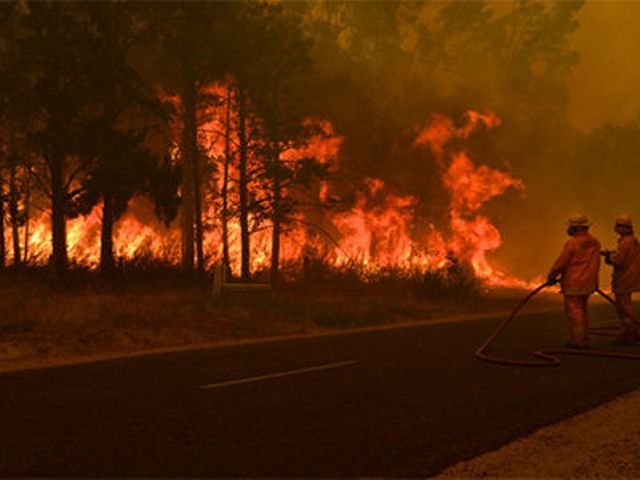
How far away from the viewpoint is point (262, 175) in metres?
27.4

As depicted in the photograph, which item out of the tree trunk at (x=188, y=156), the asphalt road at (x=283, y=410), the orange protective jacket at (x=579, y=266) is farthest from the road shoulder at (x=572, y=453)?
the tree trunk at (x=188, y=156)

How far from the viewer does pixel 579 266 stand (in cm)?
1080

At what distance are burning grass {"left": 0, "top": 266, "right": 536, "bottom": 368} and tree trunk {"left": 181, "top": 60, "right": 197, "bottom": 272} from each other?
254 centimetres

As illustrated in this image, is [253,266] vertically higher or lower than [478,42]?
lower

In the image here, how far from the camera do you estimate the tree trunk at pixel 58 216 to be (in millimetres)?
21094

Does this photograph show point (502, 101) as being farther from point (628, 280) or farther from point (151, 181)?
point (628, 280)

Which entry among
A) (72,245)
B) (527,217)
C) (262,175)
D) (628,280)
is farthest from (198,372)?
(527,217)

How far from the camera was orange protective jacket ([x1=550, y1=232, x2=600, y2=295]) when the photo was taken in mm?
10688

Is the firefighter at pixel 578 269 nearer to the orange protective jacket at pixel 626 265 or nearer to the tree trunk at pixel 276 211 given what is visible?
the orange protective jacket at pixel 626 265

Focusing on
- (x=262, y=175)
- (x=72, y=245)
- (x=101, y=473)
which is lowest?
(x=101, y=473)

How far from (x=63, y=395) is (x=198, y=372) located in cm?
195

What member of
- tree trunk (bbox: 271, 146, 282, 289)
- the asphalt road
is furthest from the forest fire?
the asphalt road

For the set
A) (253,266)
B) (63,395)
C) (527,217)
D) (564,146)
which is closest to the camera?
(63,395)

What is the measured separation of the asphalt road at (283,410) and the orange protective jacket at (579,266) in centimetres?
115
